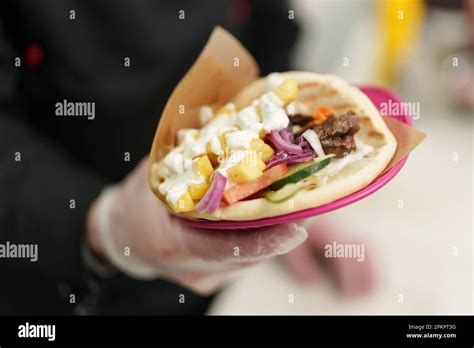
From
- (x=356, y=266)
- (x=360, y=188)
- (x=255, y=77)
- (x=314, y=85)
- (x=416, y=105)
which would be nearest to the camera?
(x=360, y=188)

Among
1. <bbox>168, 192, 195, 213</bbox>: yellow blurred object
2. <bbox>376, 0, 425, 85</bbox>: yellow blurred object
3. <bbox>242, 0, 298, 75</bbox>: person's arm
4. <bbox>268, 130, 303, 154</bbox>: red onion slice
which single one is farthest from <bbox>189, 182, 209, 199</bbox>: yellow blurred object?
<bbox>376, 0, 425, 85</bbox>: yellow blurred object

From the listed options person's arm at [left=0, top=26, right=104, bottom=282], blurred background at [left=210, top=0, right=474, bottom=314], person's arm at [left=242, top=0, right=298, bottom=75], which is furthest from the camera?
person's arm at [left=242, top=0, right=298, bottom=75]

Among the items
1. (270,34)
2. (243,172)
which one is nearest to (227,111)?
(243,172)

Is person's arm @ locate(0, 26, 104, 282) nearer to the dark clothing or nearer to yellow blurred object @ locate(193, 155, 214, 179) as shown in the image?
the dark clothing

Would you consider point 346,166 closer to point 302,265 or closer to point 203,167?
point 203,167

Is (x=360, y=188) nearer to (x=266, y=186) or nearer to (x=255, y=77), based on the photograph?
(x=266, y=186)

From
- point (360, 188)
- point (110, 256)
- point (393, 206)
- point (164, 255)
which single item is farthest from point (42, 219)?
point (393, 206)
